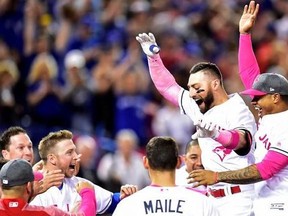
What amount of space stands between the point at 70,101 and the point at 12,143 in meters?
5.92

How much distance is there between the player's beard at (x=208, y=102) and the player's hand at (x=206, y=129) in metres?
0.78

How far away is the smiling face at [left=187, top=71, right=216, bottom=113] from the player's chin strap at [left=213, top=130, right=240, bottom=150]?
584mm

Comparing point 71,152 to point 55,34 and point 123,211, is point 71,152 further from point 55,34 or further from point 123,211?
point 55,34

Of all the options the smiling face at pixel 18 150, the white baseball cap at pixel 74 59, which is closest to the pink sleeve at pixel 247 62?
the smiling face at pixel 18 150

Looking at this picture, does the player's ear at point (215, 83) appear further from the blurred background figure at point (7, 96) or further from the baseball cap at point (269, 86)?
the blurred background figure at point (7, 96)

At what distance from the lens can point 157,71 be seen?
10.6 meters

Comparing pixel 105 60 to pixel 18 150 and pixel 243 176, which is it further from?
pixel 243 176

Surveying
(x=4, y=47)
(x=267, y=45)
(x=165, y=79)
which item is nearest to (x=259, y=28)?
(x=267, y=45)

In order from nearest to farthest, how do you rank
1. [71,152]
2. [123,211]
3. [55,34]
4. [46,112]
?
[123,211], [71,152], [46,112], [55,34]

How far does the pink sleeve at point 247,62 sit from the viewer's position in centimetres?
1064

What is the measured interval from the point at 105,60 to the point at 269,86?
7.77 m

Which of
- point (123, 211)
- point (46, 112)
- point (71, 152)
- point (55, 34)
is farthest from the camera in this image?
point (55, 34)

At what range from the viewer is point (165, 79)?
10609mm

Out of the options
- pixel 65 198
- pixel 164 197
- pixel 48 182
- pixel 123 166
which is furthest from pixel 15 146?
pixel 123 166
